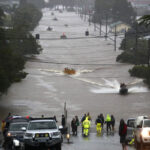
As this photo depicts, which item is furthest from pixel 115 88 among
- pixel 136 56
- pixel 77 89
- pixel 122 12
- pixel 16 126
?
pixel 122 12

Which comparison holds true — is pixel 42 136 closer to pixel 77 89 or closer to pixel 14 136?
pixel 14 136

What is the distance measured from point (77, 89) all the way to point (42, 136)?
38619mm

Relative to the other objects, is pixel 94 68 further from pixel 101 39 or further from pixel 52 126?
pixel 52 126

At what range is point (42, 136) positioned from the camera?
1888cm

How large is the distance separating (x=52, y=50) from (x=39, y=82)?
36.4 metres

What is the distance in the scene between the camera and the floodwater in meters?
44.5

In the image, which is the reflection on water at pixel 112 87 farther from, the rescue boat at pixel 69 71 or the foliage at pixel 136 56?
the foliage at pixel 136 56

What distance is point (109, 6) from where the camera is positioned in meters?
186

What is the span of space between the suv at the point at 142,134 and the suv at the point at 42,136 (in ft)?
8.06

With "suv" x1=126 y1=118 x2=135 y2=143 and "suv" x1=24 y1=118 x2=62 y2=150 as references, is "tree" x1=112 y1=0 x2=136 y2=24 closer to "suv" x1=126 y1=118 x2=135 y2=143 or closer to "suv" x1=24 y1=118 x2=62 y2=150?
"suv" x1=126 y1=118 x2=135 y2=143

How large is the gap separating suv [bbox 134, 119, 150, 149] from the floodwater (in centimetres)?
641

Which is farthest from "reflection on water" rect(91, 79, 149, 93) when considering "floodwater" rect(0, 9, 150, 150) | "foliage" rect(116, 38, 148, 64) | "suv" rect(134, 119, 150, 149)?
"suv" rect(134, 119, 150, 149)

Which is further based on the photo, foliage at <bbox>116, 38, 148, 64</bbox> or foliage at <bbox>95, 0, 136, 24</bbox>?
foliage at <bbox>95, 0, 136, 24</bbox>

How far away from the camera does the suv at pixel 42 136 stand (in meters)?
18.6
